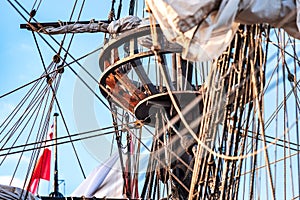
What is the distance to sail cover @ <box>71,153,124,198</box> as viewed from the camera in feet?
31.4

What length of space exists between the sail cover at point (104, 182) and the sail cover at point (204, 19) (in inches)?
209

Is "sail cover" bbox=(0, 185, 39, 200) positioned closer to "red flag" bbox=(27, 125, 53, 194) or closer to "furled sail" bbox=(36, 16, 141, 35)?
"furled sail" bbox=(36, 16, 141, 35)

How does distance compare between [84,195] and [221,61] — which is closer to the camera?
[221,61]

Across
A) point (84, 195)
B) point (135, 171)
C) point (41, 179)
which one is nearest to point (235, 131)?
point (135, 171)

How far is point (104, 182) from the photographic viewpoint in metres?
9.86

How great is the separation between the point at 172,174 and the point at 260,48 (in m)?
2.58

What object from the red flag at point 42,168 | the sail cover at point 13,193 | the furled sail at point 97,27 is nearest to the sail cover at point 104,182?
the red flag at point 42,168

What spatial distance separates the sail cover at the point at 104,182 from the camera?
31.4ft

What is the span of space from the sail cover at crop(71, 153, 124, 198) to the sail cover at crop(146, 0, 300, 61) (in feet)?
17.4

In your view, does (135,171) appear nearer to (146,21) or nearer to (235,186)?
(146,21)

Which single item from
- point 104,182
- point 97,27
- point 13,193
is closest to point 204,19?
point 13,193

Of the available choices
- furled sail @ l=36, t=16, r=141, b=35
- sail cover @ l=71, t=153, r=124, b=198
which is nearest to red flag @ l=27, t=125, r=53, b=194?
sail cover @ l=71, t=153, r=124, b=198

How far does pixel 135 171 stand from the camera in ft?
28.4

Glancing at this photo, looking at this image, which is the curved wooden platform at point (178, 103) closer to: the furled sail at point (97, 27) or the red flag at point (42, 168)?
the furled sail at point (97, 27)
